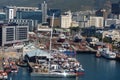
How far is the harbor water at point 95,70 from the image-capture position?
48.0 feet

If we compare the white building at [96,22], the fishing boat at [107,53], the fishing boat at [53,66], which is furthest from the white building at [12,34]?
the white building at [96,22]

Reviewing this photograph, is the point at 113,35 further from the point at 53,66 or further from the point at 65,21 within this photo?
the point at 53,66

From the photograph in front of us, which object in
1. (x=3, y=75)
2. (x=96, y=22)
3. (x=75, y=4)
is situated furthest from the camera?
(x=75, y=4)

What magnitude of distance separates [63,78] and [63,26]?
17766 mm

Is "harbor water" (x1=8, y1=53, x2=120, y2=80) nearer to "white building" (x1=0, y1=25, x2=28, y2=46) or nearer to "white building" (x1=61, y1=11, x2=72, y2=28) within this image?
"white building" (x1=0, y1=25, x2=28, y2=46)

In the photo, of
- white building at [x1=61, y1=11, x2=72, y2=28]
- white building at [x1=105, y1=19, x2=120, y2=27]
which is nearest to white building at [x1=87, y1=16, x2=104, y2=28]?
white building at [x1=105, y1=19, x2=120, y2=27]

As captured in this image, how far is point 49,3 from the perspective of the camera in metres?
51.7

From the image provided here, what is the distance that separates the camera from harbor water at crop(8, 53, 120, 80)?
14.6 m

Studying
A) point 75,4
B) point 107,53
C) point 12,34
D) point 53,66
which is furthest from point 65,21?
point 75,4

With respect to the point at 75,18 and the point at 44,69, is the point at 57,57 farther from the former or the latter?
the point at 75,18

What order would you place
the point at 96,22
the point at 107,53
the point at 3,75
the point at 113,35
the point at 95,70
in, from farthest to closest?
the point at 96,22
the point at 113,35
the point at 107,53
the point at 95,70
the point at 3,75

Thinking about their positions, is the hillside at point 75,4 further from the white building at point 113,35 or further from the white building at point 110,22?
the white building at point 113,35

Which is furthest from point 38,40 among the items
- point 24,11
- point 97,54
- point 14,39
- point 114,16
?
point 114,16

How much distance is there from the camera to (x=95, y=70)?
16562mm
